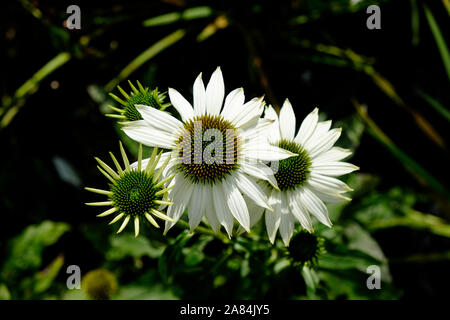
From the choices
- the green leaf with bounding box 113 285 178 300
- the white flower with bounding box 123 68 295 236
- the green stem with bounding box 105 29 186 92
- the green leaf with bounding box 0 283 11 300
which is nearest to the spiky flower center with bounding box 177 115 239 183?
the white flower with bounding box 123 68 295 236

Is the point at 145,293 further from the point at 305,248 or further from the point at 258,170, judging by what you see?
the point at 258,170

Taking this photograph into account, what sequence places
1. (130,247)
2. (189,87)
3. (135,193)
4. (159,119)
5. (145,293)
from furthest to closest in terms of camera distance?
(189,87) → (130,247) → (145,293) → (159,119) → (135,193)

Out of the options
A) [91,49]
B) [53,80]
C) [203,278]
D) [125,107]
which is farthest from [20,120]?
[203,278]

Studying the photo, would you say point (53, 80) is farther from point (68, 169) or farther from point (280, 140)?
point (280, 140)

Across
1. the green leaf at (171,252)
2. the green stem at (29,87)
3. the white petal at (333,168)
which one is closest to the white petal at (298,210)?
the white petal at (333,168)

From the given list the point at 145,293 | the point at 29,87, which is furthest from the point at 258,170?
the point at 29,87

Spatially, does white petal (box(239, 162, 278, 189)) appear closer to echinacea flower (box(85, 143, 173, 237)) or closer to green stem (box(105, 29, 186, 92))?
echinacea flower (box(85, 143, 173, 237))

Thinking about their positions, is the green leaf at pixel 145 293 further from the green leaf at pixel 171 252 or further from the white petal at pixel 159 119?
the white petal at pixel 159 119
